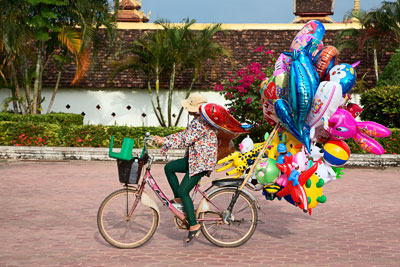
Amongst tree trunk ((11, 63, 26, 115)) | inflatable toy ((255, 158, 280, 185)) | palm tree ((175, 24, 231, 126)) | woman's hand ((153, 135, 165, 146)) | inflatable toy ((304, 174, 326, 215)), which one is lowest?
tree trunk ((11, 63, 26, 115))

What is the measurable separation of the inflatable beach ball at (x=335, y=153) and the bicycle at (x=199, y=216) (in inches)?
42.4

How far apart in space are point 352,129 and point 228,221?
6.22 feet

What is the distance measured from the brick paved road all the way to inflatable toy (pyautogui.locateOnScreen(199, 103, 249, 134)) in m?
1.50

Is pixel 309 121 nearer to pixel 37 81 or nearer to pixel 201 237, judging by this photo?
pixel 201 237

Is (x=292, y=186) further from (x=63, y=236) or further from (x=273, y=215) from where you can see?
(x=63, y=236)

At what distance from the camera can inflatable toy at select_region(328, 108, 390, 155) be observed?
6.54 metres

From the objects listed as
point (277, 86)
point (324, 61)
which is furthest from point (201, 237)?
point (324, 61)

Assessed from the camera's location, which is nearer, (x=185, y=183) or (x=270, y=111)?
(x=185, y=183)

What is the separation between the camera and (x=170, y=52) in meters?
21.0

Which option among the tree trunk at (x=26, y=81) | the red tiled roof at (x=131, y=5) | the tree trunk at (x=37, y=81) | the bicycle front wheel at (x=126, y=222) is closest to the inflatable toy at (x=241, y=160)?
the bicycle front wheel at (x=126, y=222)

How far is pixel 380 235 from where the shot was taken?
24.5ft

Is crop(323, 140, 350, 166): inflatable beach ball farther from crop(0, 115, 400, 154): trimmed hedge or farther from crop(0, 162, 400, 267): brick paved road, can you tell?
crop(0, 115, 400, 154): trimmed hedge

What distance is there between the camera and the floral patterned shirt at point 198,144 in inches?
253

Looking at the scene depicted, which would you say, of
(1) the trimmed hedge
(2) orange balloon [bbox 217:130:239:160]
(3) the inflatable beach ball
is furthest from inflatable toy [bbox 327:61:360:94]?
(1) the trimmed hedge
